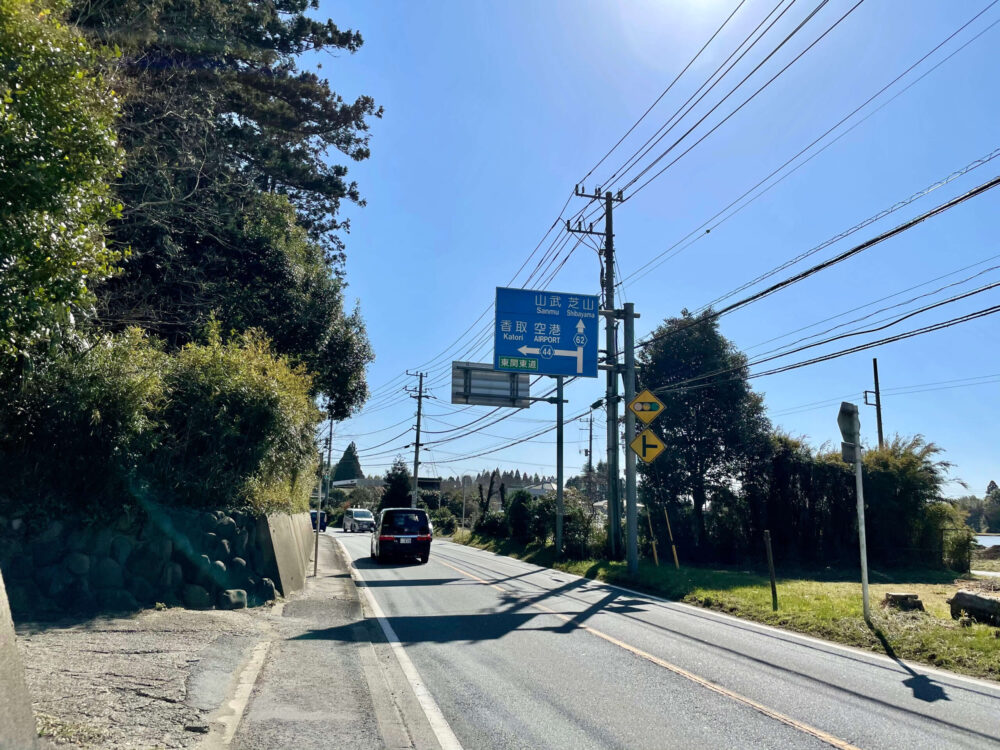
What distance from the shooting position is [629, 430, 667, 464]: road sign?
1694cm

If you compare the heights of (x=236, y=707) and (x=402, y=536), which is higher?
(x=402, y=536)

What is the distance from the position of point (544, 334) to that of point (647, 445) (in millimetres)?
4228

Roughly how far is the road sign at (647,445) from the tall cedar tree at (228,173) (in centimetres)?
927

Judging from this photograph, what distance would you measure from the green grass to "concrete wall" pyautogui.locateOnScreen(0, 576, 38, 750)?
9022 millimetres

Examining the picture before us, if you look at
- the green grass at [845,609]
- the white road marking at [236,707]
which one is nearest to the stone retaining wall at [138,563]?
the white road marking at [236,707]

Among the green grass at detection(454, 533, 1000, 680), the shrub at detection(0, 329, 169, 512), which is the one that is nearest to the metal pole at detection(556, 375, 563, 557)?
the green grass at detection(454, 533, 1000, 680)

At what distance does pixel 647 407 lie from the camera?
17.7 metres

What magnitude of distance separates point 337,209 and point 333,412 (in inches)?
293

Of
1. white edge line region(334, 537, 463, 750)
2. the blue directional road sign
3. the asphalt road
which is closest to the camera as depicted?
white edge line region(334, 537, 463, 750)

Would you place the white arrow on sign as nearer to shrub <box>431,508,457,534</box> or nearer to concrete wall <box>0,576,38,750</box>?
concrete wall <box>0,576,38,750</box>

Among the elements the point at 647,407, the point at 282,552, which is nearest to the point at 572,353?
the point at 647,407

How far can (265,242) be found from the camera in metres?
17.3

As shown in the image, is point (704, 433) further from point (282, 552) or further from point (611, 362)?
point (282, 552)

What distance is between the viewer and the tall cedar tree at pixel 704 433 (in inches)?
1045
